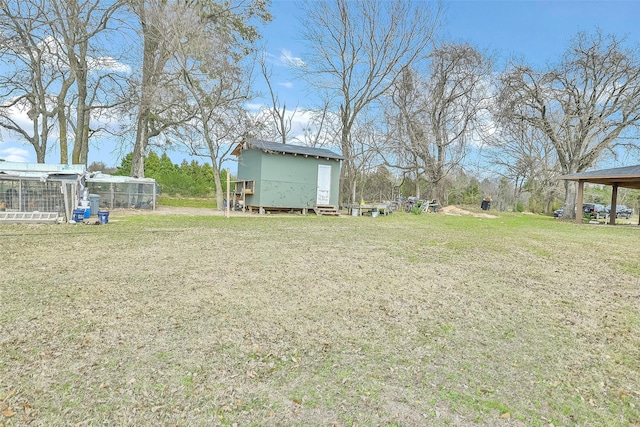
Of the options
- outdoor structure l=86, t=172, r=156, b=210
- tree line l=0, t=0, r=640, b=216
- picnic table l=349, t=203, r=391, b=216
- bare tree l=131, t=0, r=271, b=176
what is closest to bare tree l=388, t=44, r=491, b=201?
tree line l=0, t=0, r=640, b=216

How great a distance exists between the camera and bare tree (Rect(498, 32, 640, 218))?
664 inches

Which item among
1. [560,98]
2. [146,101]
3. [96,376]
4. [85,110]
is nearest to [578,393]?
[96,376]

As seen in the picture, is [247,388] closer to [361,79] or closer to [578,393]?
[578,393]

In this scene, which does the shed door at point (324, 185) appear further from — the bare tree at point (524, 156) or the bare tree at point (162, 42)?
the bare tree at point (524, 156)

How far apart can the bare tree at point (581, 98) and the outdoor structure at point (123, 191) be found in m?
18.8

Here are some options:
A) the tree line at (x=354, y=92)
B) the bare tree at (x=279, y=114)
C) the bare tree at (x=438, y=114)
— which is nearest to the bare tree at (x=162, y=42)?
the tree line at (x=354, y=92)

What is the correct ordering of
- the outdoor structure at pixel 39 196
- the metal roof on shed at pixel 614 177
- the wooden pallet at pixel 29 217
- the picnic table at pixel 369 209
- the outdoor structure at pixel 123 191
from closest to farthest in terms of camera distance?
the wooden pallet at pixel 29 217
the outdoor structure at pixel 39 196
the metal roof on shed at pixel 614 177
the outdoor structure at pixel 123 191
the picnic table at pixel 369 209

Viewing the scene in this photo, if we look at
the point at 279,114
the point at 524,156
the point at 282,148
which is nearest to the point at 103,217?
the point at 282,148

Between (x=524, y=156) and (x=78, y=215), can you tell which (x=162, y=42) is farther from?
(x=524, y=156)

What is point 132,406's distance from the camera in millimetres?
1806

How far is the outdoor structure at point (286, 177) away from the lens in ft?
49.3

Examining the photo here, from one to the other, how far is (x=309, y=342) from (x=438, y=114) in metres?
22.5

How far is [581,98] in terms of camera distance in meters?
17.8

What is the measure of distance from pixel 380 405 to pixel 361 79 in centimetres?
1915
